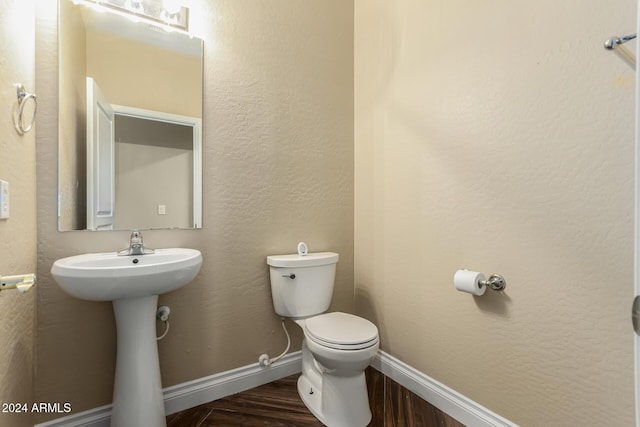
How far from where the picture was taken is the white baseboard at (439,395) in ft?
4.28

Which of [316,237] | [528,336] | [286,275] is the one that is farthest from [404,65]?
[528,336]

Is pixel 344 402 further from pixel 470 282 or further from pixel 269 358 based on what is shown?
pixel 470 282

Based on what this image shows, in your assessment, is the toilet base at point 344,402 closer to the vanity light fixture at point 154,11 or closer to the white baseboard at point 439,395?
the white baseboard at point 439,395

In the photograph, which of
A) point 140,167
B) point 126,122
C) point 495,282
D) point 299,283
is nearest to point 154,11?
point 126,122

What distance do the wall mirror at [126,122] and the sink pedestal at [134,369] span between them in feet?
1.33

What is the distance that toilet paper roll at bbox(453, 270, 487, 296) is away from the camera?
1.26 metres

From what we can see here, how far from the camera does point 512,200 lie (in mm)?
1218

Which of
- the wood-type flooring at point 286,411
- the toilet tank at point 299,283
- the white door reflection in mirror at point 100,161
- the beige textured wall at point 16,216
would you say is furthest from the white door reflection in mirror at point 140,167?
the wood-type flooring at point 286,411

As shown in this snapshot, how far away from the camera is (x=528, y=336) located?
117 cm

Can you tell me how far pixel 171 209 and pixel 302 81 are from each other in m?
1.10

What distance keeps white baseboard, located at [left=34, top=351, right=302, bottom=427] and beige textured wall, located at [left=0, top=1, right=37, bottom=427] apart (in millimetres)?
201

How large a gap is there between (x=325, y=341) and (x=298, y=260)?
0.47m

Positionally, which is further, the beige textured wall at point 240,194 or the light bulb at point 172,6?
the light bulb at point 172,6

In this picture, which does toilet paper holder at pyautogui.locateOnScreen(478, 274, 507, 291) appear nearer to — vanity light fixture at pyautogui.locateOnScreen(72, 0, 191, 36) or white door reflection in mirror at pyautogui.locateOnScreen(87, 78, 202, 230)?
white door reflection in mirror at pyautogui.locateOnScreen(87, 78, 202, 230)
